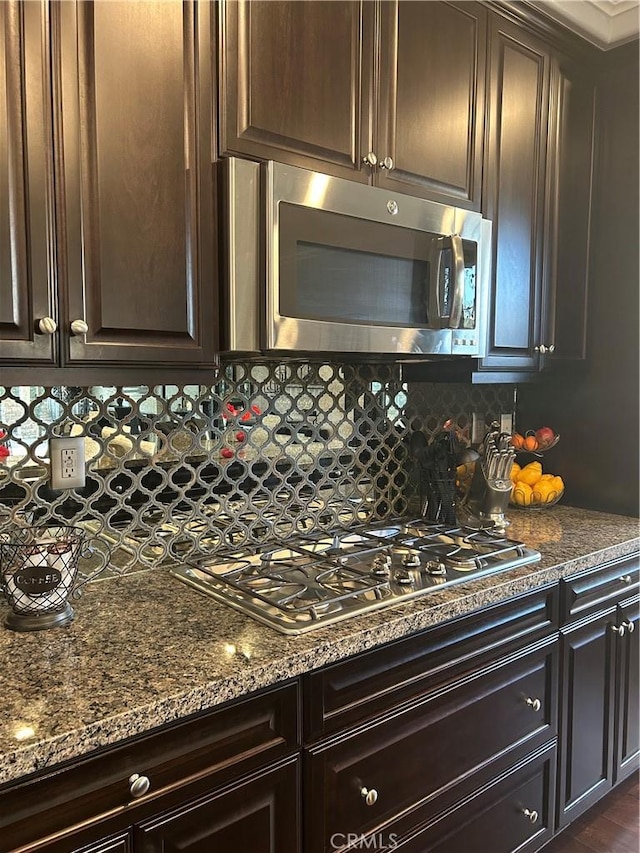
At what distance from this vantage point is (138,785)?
1065 millimetres

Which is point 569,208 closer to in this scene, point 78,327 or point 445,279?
point 445,279

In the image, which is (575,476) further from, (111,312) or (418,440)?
(111,312)

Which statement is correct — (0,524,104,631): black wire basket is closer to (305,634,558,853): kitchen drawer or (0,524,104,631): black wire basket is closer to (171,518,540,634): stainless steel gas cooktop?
(171,518,540,634): stainless steel gas cooktop

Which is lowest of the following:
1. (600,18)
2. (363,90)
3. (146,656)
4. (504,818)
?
(504,818)

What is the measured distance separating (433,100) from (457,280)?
0.53 m

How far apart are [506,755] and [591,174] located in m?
2.04

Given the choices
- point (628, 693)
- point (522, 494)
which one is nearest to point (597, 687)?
point (628, 693)

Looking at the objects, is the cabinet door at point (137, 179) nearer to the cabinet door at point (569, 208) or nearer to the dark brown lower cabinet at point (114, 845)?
the dark brown lower cabinet at point (114, 845)

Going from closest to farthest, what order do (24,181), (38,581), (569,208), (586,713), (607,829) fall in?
1. (24,181)
2. (38,581)
3. (586,713)
4. (607,829)
5. (569,208)

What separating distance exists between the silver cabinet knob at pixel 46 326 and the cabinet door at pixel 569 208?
68.0 inches

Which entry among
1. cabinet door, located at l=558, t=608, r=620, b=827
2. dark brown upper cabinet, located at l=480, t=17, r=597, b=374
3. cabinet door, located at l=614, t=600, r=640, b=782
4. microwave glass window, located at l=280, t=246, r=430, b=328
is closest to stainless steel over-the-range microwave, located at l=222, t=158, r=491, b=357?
microwave glass window, located at l=280, t=246, r=430, b=328

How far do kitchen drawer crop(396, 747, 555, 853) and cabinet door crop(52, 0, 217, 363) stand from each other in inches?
49.5

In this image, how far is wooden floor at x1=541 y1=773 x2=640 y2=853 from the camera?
207 cm

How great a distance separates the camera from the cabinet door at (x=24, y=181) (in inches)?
46.1
